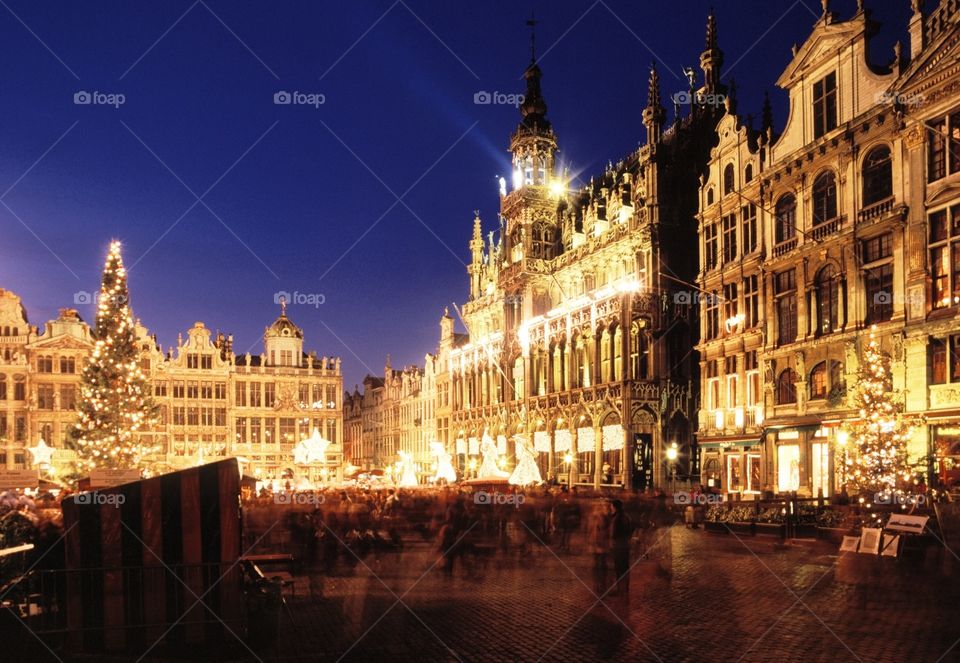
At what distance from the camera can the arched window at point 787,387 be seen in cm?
3645

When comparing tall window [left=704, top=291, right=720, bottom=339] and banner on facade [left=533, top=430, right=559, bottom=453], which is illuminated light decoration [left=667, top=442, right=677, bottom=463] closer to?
tall window [left=704, top=291, right=720, bottom=339]

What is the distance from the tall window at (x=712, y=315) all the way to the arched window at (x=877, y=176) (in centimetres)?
1124

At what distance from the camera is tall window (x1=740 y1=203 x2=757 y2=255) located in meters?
39.9

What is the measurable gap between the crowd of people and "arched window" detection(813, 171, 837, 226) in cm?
1239

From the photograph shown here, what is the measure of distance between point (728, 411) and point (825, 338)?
313 inches

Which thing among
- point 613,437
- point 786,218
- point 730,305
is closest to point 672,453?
point 613,437

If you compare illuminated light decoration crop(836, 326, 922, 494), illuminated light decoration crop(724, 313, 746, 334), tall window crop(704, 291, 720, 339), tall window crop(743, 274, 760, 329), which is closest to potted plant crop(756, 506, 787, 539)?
illuminated light decoration crop(836, 326, 922, 494)

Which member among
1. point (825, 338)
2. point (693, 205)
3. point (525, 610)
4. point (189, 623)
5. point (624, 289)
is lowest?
point (525, 610)

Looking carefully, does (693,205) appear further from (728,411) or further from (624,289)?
(728,411)

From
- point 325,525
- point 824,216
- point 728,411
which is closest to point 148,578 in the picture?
point 325,525

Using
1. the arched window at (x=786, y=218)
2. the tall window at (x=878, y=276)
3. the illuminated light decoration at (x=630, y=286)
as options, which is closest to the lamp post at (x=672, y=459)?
the illuminated light decoration at (x=630, y=286)

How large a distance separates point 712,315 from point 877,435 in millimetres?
16719

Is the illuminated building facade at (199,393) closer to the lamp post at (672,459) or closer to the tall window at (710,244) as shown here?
the lamp post at (672,459)

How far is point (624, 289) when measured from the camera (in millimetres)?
51688
